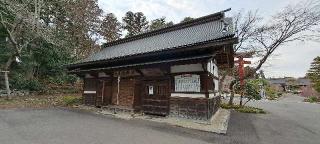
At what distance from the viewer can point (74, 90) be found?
2453cm

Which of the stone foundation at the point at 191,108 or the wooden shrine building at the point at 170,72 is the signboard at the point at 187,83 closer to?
the wooden shrine building at the point at 170,72

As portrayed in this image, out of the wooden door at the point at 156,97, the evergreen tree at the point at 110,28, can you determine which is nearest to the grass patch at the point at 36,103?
the wooden door at the point at 156,97

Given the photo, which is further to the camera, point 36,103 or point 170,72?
point 36,103

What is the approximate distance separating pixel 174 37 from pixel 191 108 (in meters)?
5.53

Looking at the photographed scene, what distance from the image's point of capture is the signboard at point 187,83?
33.7 ft

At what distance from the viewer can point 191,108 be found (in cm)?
1030

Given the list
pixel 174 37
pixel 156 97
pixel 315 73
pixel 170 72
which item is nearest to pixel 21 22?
pixel 174 37

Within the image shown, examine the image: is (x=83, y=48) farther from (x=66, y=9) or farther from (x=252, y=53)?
(x=252, y=53)

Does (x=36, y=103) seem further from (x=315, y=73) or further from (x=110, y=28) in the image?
(x=315, y=73)

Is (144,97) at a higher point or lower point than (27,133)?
higher

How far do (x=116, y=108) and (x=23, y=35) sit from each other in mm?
13178

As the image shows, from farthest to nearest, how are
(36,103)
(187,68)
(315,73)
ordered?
1. (315,73)
2. (36,103)
3. (187,68)

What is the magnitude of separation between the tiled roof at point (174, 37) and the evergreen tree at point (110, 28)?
11.4 metres

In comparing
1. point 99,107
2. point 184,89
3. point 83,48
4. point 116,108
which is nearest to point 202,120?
point 184,89
